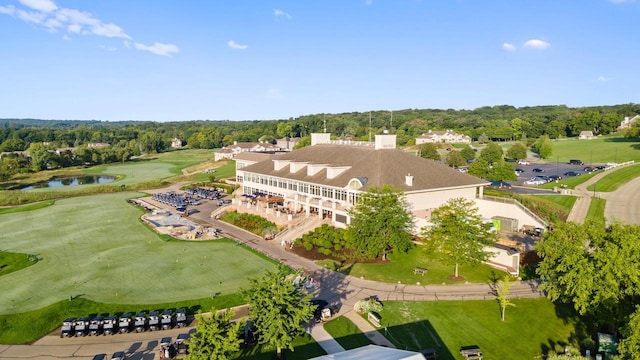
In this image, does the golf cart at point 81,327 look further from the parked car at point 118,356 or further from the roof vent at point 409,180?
the roof vent at point 409,180

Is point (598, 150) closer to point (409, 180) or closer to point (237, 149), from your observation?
point (409, 180)

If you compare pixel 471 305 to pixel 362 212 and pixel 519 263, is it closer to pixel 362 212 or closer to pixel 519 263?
pixel 519 263

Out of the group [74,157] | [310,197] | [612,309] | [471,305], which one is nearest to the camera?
[612,309]

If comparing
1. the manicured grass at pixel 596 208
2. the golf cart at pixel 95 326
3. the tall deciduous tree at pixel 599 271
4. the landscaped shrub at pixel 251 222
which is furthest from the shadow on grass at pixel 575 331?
the landscaped shrub at pixel 251 222

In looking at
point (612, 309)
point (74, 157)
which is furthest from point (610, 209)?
point (74, 157)

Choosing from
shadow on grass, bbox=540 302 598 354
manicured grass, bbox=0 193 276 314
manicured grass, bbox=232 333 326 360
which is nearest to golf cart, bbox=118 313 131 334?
manicured grass, bbox=0 193 276 314

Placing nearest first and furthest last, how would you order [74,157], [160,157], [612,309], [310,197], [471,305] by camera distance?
[612,309] < [471,305] < [310,197] < [74,157] < [160,157]
